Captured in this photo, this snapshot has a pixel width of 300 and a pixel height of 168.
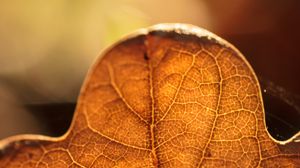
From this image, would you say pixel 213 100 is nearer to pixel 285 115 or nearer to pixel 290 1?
pixel 285 115

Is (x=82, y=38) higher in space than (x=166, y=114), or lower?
higher

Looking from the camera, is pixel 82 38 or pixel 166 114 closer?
pixel 166 114

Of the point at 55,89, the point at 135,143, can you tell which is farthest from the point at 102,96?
the point at 55,89

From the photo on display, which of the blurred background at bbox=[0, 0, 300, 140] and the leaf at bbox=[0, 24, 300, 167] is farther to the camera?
the blurred background at bbox=[0, 0, 300, 140]

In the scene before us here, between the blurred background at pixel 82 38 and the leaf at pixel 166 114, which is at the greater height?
the blurred background at pixel 82 38
